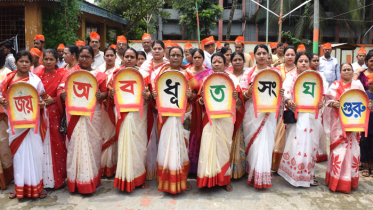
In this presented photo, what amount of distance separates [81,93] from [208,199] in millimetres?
2048

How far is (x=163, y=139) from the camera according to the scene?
3773 millimetres

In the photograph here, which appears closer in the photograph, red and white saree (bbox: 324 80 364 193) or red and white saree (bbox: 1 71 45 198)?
red and white saree (bbox: 1 71 45 198)

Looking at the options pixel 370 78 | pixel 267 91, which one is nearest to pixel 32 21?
pixel 267 91

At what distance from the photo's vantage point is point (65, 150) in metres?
4.10

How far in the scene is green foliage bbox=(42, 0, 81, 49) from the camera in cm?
1065

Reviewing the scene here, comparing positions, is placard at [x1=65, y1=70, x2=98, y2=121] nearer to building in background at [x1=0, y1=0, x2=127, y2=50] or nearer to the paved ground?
the paved ground

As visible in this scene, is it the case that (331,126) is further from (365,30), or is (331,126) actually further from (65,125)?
(365,30)

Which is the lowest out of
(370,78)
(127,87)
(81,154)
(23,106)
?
(81,154)

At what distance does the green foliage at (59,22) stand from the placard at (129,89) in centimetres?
804

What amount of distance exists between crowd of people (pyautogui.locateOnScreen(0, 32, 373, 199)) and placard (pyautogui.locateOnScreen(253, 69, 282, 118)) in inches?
4.2

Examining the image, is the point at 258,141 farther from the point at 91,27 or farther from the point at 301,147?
the point at 91,27

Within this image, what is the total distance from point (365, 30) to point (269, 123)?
80.0 feet

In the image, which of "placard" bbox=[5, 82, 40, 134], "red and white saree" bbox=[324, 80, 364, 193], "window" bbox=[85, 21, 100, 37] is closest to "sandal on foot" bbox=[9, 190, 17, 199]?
"placard" bbox=[5, 82, 40, 134]

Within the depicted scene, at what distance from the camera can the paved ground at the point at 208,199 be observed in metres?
3.58
